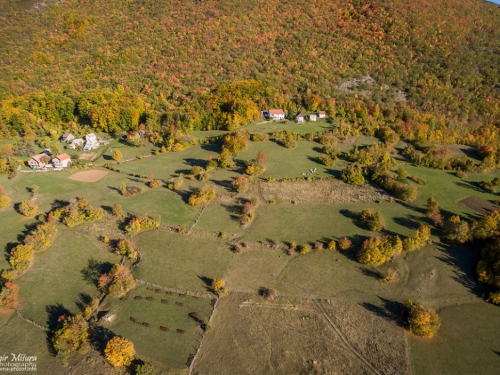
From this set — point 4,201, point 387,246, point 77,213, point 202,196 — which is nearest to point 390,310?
point 387,246

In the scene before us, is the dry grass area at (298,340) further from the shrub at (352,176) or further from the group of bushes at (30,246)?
the group of bushes at (30,246)

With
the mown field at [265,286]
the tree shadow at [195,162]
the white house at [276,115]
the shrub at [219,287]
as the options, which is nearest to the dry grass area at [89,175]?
the mown field at [265,286]

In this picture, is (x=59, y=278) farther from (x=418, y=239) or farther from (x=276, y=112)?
(x=276, y=112)

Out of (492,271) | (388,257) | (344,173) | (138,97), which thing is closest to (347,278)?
(388,257)

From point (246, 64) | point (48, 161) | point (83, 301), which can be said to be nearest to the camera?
point (83, 301)

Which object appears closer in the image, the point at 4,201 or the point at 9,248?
the point at 9,248

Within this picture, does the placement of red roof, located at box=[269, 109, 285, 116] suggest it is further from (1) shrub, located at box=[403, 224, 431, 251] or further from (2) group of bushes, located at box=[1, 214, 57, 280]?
(2) group of bushes, located at box=[1, 214, 57, 280]

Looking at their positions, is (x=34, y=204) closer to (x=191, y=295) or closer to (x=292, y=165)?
(x=191, y=295)
